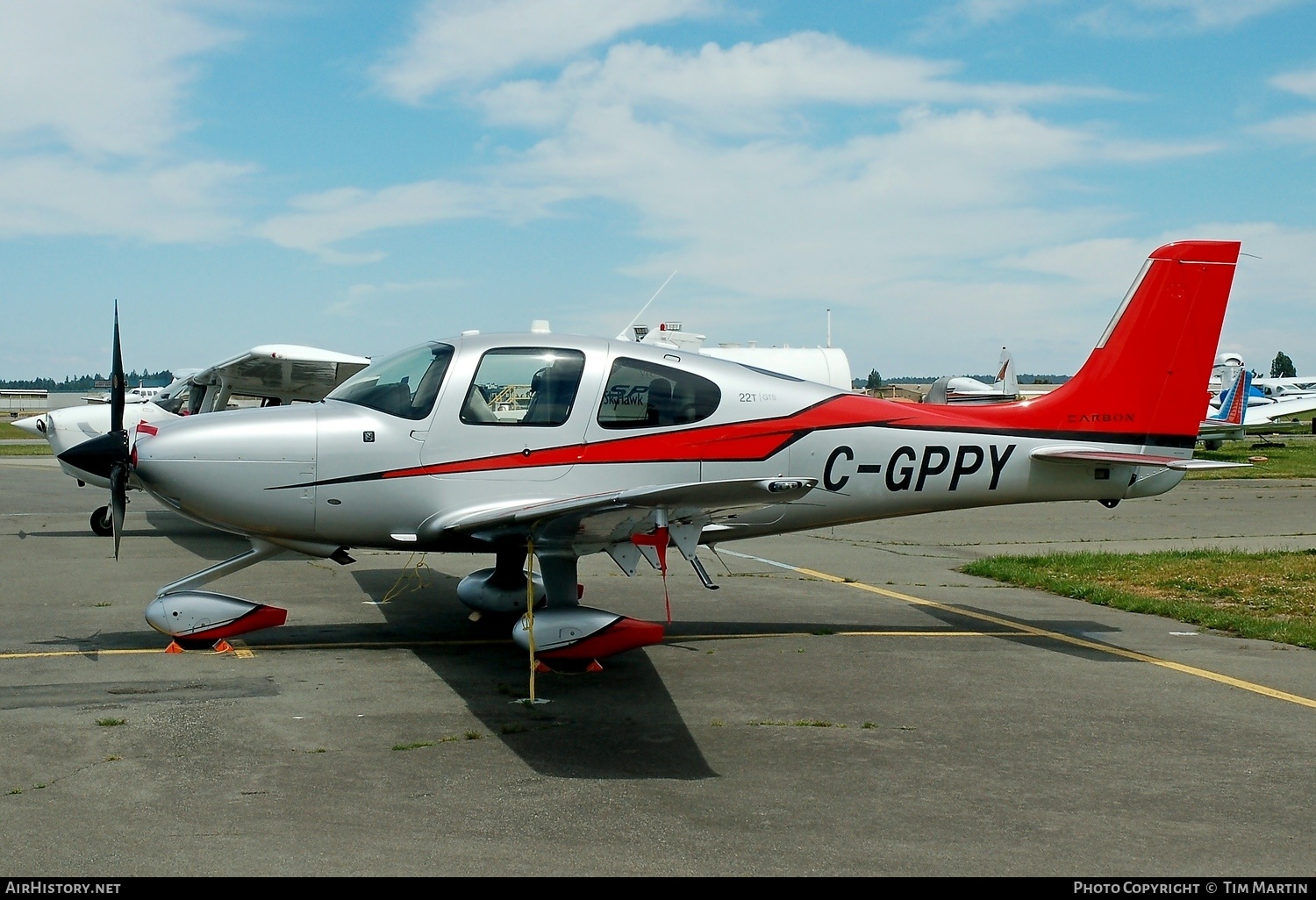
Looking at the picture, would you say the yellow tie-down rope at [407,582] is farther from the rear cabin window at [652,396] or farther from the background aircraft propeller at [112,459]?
the rear cabin window at [652,396]

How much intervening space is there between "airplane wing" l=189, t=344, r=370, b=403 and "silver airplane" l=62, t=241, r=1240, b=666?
7.56 meters

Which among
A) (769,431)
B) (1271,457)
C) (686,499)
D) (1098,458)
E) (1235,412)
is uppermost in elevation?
(1235,412)

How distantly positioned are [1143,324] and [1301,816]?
17.5ft

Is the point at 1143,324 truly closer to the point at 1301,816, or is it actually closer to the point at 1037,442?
the point at 1037,442

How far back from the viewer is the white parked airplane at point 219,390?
15.4 metres

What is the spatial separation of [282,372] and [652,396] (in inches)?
411

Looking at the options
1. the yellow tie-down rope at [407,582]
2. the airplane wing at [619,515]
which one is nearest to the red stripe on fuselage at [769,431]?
the airplane wing at [619,515]

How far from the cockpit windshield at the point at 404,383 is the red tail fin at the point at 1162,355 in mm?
4995

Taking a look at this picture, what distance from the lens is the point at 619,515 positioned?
612 centimetres

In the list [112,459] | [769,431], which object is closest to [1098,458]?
[769,431]

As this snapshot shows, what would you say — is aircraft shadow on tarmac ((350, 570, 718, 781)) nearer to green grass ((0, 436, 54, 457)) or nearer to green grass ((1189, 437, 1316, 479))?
green grass ((1189, 437, 1316, 479))

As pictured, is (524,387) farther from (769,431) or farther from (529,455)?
(769,431)

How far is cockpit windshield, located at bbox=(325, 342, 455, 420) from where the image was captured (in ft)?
25.3

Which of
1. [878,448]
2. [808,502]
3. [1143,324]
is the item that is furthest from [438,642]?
[1143,324]
